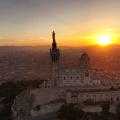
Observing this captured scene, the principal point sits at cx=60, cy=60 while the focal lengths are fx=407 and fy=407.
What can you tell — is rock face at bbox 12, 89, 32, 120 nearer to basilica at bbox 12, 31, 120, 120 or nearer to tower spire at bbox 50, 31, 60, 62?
basilica at bbox 12, 31, 120, 120

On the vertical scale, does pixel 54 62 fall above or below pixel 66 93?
above

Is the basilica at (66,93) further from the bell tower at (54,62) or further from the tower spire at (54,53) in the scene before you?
the tower spire at (54,53)

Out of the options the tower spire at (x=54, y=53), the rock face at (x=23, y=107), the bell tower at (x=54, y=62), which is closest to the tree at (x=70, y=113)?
the rock face at (x=23, y=107)

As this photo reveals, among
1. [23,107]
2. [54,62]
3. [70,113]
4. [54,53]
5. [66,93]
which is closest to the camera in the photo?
[70,113]

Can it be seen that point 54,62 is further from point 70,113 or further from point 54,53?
point 70,113

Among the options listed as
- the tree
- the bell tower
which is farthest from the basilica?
the tree

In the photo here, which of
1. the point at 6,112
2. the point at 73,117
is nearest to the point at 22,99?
A: the point at 6,112

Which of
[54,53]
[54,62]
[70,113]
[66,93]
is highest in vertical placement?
[54,53]

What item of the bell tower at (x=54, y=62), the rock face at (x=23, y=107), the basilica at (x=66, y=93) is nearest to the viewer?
the basilica at (x=66, y=93)

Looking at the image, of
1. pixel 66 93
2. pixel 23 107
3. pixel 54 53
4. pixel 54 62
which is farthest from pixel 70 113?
pixel 54 53
